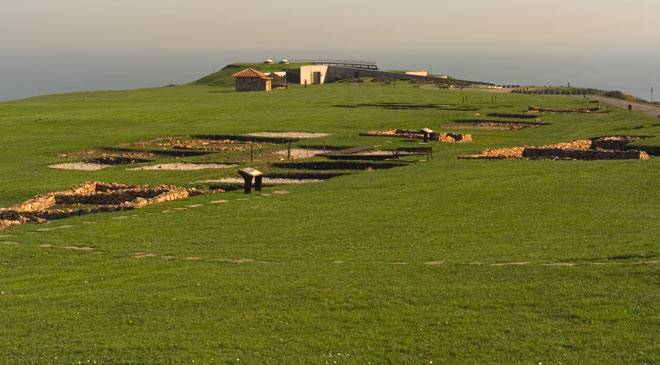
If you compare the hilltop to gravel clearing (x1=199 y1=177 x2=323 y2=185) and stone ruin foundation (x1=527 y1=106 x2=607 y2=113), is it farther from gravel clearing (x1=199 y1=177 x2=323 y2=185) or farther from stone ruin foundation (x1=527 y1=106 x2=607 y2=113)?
gravel clearing (x1=199 y1=177 x2=323 y2=185)

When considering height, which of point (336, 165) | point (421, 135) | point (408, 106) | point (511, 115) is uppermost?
point (408, 106)

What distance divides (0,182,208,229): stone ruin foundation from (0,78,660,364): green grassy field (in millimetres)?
1508

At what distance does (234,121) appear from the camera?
72188 millimetres

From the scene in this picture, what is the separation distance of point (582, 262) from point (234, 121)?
56251 millimetres

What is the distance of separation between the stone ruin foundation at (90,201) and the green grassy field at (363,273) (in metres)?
1.51

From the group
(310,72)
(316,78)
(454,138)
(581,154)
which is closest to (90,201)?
(581,154)

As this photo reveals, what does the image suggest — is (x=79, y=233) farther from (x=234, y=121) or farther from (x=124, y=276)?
(x=234, y=121)

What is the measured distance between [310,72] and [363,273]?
428 feet

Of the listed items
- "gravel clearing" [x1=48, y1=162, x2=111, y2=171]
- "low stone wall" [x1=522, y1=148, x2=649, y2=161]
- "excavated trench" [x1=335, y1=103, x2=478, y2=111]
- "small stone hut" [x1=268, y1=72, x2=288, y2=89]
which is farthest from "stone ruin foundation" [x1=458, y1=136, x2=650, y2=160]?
"small stone hut" [x1=268, y1=72, x2=288, y2=89]

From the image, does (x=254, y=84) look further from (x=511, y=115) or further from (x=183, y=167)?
(x=183, y=167)

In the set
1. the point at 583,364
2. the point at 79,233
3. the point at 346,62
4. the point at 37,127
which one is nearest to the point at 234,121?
the point at 37,127

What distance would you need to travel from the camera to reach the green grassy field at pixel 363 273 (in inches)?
538

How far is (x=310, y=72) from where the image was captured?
147 m

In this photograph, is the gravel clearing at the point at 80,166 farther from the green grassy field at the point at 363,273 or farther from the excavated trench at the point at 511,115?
the excavated trench at the point at 511,115
